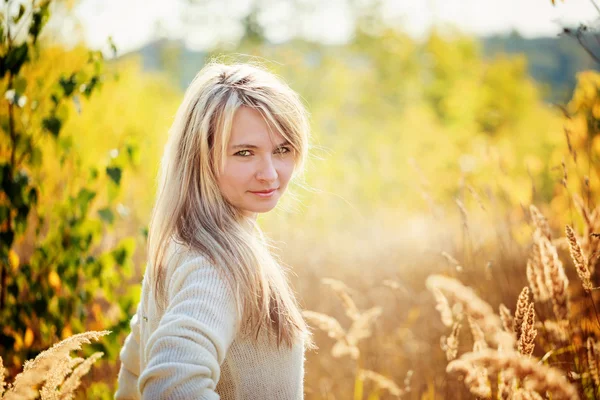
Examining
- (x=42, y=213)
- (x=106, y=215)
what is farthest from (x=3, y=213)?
(x=106, y=215)

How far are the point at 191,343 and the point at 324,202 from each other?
8324mm

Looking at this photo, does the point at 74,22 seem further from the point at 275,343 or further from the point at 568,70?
the point at 568,70

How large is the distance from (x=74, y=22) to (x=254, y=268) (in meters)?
2.81

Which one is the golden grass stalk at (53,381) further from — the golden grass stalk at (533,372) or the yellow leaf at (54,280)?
the yellow leaf at (54,280)

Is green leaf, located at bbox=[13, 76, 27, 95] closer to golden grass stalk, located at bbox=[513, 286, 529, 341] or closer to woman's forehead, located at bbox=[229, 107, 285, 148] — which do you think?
woman's forehead, located at bbox=[229, 107, 285, 148]

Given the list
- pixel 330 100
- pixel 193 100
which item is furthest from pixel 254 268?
pixel 330 100

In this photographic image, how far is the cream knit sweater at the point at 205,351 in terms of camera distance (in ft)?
3.44

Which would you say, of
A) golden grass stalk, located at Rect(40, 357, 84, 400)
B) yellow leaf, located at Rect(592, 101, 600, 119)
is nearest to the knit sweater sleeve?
golden grass stalk, located at Rect(40, 357, 84, 400)

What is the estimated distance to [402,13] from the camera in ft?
70.5

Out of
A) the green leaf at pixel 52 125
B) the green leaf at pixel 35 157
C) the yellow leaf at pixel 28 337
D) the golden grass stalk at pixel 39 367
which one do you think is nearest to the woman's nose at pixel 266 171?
the golden grass stalk at pixel 39 367

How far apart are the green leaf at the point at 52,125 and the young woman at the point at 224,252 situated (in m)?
0.73

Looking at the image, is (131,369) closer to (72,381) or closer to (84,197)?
(72,381)

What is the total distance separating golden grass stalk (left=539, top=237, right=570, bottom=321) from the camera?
1.46 m

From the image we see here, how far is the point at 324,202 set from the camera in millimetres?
9359
